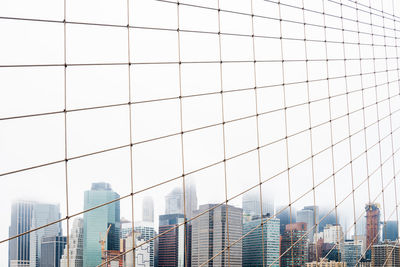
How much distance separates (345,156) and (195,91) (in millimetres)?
6343

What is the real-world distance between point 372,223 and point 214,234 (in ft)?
14.3

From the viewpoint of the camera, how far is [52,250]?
33.6 feet

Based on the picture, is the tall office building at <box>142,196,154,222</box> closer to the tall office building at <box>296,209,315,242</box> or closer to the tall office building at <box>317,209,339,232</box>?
the tall office building at <box>296,209,315,242</box>

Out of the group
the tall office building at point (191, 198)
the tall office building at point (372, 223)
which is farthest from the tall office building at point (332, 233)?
the tall office building at point (191, 198)

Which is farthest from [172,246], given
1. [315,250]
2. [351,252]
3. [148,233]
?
[351,252]

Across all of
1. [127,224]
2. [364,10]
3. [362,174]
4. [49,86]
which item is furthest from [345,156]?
[49,86]

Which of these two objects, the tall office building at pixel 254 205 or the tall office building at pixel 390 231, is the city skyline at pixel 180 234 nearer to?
the tall office building at pixel 254 205

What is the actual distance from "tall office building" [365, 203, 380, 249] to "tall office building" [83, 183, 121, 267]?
5551 millimetres

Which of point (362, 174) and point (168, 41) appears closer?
point (168, 41)

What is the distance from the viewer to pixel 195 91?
12180 millimetres

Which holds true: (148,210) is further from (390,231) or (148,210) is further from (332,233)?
(390,231)

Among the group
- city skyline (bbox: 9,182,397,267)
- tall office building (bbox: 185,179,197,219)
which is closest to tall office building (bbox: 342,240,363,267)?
city skyline (bbox: 9,182,397,267)

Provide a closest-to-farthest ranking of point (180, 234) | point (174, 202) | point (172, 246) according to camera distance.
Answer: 1. point (180, 234)
2. point (172, 246)
3. point (174, 202)

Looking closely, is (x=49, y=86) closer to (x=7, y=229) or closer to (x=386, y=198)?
(x=7, y=229)
